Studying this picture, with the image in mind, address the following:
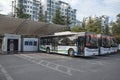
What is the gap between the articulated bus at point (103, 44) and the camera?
26.2 meters

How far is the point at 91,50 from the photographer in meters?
22.3

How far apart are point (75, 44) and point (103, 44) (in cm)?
616

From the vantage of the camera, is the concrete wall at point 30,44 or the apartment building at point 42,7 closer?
the concrete wall at point 30,44

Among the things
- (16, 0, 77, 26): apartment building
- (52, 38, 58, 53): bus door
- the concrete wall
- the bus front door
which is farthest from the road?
(16, 0, 77, 26): apartment building

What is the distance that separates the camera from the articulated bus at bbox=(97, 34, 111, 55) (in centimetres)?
2619

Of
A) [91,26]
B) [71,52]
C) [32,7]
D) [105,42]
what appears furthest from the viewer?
[32,7]

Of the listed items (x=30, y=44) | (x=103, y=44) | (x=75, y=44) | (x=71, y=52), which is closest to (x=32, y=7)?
(x=30, y=44)

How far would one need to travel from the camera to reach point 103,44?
27328mm

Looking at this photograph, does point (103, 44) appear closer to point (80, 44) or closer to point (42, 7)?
point (80, 44)

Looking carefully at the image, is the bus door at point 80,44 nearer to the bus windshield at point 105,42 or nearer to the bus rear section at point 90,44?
the bus rear section at point 90,44

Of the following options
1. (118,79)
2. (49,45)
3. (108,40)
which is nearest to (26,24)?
(49,45)

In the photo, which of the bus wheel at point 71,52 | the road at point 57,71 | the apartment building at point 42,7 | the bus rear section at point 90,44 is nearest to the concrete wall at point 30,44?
the bus wheel at point 71,52

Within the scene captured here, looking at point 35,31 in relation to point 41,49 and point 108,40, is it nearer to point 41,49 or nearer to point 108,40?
point 41,49

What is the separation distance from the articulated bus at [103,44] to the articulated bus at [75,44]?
9.77 ft
